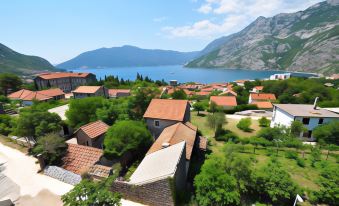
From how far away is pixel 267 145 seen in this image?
84.1 feet

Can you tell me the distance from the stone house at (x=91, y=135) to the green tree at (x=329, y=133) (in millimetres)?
32825

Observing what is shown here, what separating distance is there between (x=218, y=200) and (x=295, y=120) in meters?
25.2

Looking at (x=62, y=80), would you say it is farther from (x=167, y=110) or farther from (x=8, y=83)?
(x=167, y=110)

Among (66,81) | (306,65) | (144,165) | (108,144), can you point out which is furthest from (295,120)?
(306,65)

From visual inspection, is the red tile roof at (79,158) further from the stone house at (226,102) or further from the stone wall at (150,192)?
the stone house at (226,102)

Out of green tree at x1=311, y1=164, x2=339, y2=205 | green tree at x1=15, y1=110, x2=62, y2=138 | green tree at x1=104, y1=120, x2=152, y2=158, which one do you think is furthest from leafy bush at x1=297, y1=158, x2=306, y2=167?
green tree at x1=15, y1=110, x2=62, y2=138

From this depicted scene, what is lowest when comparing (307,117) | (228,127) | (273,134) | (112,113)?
(228,127)

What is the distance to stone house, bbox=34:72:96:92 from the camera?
8681cm

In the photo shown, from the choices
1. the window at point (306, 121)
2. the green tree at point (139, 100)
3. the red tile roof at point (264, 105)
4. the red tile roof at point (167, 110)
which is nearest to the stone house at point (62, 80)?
the green tree at point (139, 100)

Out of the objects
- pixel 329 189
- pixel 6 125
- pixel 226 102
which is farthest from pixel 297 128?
pixel 6 125

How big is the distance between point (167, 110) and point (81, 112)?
47.7ft

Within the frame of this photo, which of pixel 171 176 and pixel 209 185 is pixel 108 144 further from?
pixel 209 185

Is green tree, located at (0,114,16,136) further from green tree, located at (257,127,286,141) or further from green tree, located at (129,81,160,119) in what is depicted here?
green tree, located at (257,127,286,141)

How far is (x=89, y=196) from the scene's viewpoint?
30.6 ft
